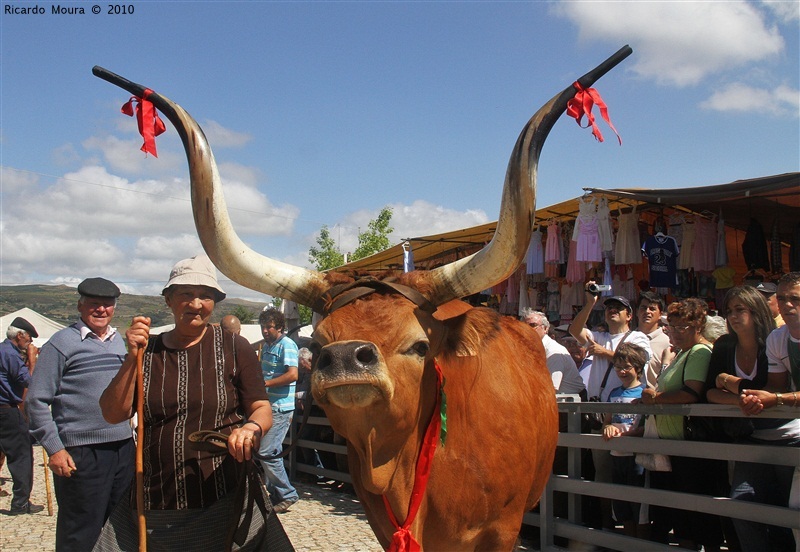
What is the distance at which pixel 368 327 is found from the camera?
9.35 feet

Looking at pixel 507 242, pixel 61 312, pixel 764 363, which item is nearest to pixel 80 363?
pixel 507 242

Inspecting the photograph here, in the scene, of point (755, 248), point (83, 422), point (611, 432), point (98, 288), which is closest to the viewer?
point (83, 422)

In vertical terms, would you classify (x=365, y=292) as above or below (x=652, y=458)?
above

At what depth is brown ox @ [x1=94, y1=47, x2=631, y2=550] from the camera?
2.81 meters

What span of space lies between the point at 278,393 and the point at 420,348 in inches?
217

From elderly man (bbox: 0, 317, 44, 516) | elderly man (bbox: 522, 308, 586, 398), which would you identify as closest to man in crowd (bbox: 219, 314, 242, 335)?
elderly man (bbox: 0, 317, 44, 516)

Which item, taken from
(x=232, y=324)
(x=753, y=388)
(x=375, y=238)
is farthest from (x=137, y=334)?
(x=375, y=238)

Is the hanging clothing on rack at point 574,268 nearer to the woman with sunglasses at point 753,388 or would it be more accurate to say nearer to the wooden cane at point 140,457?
the woman with sunglasses at point 753,388

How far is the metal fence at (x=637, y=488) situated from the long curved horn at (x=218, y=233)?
2725 mm

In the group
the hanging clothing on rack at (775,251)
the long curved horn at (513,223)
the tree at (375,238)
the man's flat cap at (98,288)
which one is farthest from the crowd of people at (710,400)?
the tree at (375,238)

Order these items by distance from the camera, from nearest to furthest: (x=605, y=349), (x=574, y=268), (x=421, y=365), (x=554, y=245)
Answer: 1. (x=421, y=365)
2. (x=605, y=349)
3. (x=574, y=268)
4. (x=554, y=245)

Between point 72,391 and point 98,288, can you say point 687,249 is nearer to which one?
point 98,288

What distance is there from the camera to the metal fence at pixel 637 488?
13.3ft

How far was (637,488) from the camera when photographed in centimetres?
496
